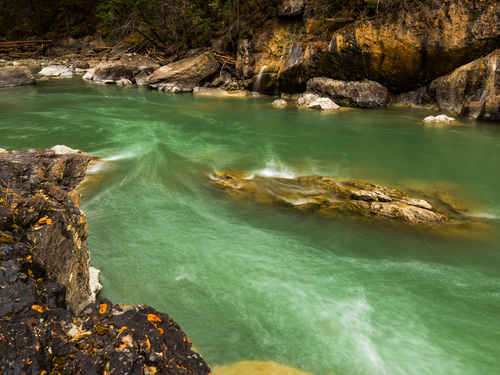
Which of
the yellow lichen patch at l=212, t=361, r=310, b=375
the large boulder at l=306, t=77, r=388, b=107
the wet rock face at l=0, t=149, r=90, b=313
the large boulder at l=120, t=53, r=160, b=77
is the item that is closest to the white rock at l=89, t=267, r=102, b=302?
the wet rock face at l=0, t=149, r=90, b=313

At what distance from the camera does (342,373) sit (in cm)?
297

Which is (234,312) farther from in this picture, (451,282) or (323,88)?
(323,88)

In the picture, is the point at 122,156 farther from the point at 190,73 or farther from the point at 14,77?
the point at 14,77

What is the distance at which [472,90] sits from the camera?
1327 centimetres

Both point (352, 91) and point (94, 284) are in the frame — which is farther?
point (352, 91)

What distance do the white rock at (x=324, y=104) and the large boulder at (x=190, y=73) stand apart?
9.38 m

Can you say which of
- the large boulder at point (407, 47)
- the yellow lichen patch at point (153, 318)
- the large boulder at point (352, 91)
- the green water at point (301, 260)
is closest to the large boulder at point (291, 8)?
the large boulder at point (407, 47)

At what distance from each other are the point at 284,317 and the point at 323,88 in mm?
16572

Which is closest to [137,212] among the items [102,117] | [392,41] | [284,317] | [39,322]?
[284,317]

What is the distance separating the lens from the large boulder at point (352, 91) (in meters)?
16.7

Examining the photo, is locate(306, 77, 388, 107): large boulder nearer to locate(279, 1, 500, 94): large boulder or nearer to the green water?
locate(279, 1, 500, 94): large boulder

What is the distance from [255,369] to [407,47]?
16.1 metres

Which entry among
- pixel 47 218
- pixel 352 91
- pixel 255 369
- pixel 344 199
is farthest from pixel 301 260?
pixel 352 91

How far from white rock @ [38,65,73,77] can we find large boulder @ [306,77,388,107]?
24.4 m
